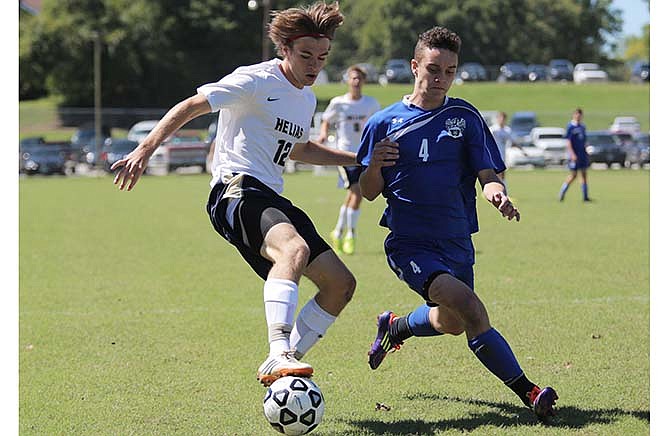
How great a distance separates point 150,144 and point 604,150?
37.4m

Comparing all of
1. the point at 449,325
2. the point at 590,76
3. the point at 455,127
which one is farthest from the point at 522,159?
the point at 455,127

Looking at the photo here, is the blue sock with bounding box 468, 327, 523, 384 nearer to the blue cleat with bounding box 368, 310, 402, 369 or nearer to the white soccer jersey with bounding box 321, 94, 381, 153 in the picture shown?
the blue cleat with bounding box 368, 310, 402, 369

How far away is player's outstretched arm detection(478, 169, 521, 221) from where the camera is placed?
5191mm

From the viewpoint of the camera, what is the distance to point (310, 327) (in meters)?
5.58

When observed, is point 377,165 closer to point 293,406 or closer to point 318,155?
point 318,155

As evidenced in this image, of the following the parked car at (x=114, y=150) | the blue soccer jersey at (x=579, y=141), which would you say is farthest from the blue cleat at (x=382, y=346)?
the parked car at (x=114, y=150)

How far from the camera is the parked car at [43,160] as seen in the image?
1494 inches

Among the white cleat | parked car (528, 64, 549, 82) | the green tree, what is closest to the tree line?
the green tree

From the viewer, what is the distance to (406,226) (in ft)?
18.6

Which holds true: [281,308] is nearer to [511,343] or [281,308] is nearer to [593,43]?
[511,343]

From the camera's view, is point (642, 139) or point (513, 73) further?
point (513, 73)

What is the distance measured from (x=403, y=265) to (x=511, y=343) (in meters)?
2.10

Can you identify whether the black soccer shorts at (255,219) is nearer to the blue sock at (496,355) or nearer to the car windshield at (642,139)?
the blue sock at (496,355)
